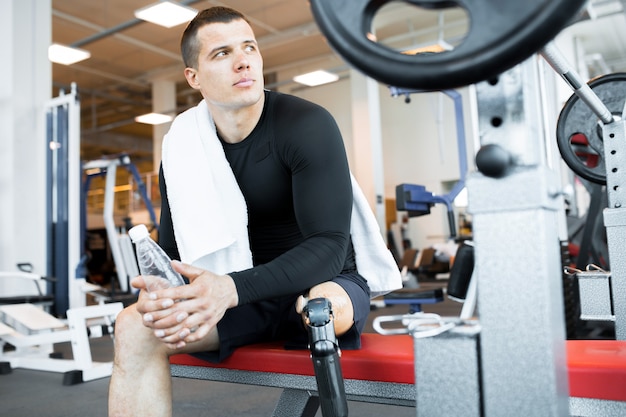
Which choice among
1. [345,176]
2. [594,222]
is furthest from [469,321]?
[594,222]

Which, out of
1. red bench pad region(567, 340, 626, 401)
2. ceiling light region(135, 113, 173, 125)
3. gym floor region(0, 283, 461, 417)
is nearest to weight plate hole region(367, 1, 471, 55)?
→ ceiling light region(135, 113, 173, 125)

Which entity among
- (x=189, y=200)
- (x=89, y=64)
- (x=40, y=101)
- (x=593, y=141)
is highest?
(x=89, y=64)

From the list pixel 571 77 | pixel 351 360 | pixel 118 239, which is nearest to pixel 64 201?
pixel 118 239

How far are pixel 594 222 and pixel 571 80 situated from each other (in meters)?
2.39

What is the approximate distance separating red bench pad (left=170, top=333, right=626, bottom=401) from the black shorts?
0.02 meters

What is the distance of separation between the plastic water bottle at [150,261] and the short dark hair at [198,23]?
0.54 metres

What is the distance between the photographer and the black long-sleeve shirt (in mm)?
1114

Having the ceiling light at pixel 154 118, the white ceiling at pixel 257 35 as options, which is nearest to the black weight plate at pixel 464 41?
the white ceiling at pixel 257 35

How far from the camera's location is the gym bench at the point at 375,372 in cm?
79

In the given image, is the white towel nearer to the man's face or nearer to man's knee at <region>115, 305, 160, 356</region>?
the man's face

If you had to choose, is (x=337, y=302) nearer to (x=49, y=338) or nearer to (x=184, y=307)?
(x=184, y=307)

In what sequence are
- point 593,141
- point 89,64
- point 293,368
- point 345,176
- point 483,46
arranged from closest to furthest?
point 483,46 < point 293,368 < point 345,176 < point 593,141 < point 89,64

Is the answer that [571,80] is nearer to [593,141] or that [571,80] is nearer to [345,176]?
[345,176]

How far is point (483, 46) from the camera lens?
58 centimetres
